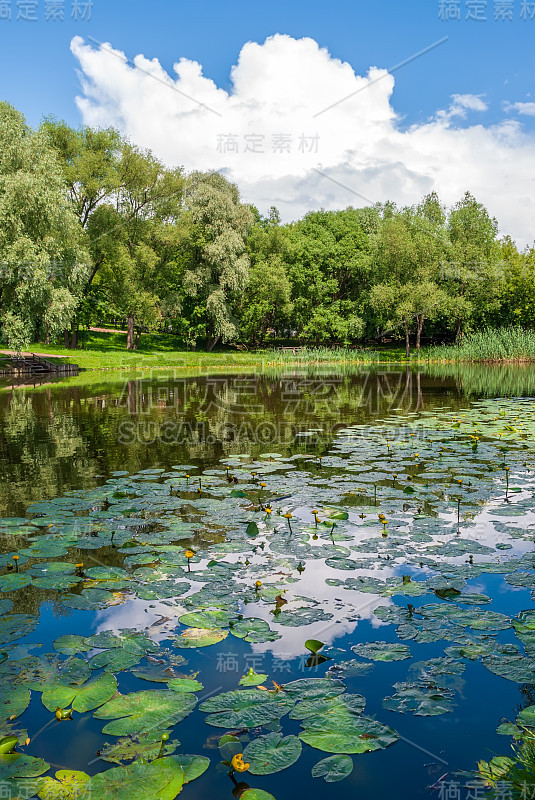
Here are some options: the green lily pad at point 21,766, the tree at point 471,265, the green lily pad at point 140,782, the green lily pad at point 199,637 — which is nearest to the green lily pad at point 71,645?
the green lily pad at point 199,637

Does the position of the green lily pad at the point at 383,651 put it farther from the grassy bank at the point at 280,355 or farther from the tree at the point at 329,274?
the tree at the point at 329,274

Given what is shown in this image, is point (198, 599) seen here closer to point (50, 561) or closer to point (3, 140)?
point (50, 561)

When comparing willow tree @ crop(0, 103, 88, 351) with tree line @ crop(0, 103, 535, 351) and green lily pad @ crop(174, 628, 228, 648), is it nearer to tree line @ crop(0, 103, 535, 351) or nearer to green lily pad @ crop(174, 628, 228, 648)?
tree line @ crop(0, 103, 535, 351)

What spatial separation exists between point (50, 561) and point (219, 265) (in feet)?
136

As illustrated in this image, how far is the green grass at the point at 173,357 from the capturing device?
36719 mm

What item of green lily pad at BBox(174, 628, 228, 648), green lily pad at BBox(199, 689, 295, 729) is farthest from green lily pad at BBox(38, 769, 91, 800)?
green lily pad at BBox(174, 628, 228, 648)

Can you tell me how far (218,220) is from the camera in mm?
45281

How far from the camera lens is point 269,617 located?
4.14m

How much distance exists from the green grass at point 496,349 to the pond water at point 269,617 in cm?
3038

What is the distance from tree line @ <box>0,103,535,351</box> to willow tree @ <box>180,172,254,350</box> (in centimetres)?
11

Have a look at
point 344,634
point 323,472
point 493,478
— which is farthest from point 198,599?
point 493,478

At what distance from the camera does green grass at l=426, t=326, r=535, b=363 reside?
36.9m

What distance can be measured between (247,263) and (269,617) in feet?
142

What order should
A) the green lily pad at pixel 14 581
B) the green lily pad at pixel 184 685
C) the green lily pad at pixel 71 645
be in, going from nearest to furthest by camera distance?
the green lily pad at pixel 184 685 → the green lily pad at pixel 71 645 → the green lily pad at pixel 14 581
